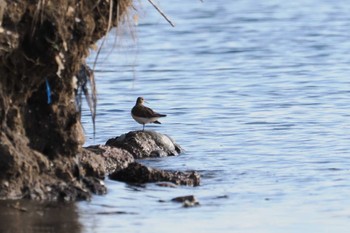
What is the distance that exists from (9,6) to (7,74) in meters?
0.69

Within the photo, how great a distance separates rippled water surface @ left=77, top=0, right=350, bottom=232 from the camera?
1108 cm

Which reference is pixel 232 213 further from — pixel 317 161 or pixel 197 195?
pixel 317 161

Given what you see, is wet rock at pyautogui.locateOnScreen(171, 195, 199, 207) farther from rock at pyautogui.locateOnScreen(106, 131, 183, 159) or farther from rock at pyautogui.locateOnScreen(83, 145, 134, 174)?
rock at pyautogui.locateOnScreen(106, 131, 183, 159)

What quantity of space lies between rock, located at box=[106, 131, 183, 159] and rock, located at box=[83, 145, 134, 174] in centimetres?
80

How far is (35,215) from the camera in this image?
34.6 ft

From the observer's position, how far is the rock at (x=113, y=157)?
43.6 ft

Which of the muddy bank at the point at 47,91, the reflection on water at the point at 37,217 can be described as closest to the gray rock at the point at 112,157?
the muddy bank at the point at 47,91

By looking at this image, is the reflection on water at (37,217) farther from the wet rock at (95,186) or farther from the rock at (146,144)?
the rock at (146,144)

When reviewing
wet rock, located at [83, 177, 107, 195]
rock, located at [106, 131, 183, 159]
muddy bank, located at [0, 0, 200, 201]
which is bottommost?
rock, located at [106, 131, 183, 159]

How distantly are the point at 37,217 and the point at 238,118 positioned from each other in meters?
Result: 8.19

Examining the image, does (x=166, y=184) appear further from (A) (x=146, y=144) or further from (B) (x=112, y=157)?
(A) (x=146, y=144)

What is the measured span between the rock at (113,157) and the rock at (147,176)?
50 centimetres

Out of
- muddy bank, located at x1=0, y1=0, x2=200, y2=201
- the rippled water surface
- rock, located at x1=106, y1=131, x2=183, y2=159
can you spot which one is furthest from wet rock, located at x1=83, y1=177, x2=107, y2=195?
rock, located at x1=106, y1=131, x2=183, y2=159

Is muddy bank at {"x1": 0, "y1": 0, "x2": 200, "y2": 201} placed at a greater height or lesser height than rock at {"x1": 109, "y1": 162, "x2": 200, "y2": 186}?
greater
